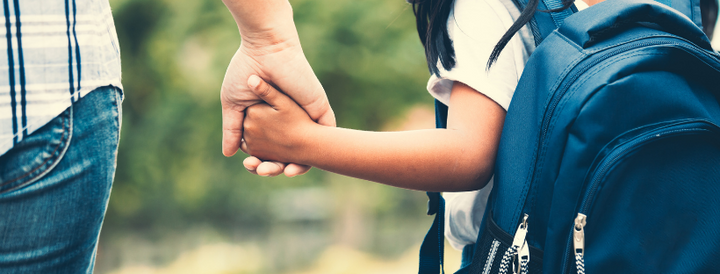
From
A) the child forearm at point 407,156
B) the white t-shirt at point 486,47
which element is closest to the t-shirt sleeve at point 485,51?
the white t-shirt at point 486,47

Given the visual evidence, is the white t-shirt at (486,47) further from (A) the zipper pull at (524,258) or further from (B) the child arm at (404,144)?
(A) the zipper pull at (524,258)

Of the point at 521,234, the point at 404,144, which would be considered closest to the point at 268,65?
the point at 404,144

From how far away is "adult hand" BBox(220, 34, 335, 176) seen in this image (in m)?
0.89

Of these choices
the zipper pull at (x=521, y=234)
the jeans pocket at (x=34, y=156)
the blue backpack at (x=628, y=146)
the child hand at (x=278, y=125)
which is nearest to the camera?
the jeans pocket at (x=34, y=156)

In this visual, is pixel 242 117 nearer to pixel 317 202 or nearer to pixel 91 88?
pixel 91 88

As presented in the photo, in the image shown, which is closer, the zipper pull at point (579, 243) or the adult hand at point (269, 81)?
the zipper pull at point (579, 243)

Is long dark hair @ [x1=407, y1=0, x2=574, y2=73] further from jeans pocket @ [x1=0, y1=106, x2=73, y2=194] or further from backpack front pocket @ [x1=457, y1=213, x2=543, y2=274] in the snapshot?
jeans pocket @ [x1=0, y1=106, x2=73, y2=194]

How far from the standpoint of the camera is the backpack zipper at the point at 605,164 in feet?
2.32

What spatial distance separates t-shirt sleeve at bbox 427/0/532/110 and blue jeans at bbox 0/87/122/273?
1.98ft

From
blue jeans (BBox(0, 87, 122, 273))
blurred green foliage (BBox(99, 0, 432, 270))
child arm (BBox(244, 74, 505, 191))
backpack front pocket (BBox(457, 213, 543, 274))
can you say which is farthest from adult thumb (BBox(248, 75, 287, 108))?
blurred green foliage (BBox(99, 0, 432, 270))

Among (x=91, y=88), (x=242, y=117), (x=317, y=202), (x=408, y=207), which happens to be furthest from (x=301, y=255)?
(x=91, y=88)

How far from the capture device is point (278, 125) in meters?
0.94

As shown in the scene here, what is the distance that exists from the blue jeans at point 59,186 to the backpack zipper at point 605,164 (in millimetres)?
701

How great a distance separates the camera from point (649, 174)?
28.8 inches
